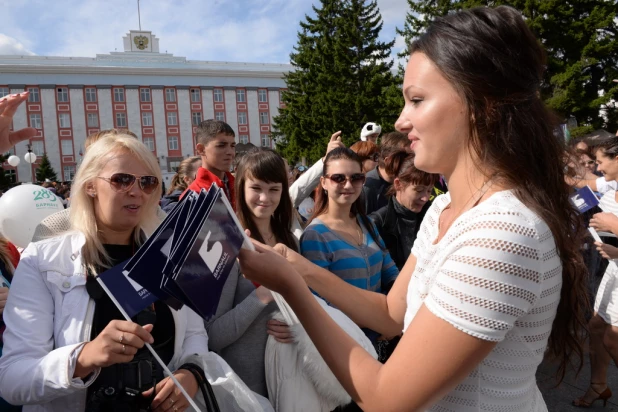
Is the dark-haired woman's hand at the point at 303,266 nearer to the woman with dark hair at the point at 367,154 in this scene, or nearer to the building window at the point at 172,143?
the woman with dark hair at the point at 367,154

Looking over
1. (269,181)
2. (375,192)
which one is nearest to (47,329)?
(269,181)

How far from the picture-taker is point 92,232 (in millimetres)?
2127

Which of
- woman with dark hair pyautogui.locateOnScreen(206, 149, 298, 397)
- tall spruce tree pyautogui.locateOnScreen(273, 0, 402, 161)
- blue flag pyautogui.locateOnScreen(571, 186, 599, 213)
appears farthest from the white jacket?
tall spruce tree pyautogui.locateOnScreen(273, 0, 402, 161)

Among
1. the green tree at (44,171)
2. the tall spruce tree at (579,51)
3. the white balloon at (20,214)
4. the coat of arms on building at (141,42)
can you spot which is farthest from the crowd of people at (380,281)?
the coat of arms on building at (141,42)

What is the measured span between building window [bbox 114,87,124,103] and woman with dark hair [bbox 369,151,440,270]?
210ft

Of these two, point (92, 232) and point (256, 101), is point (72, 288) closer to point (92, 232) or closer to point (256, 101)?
point (92, 232)

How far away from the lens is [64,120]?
59.2 metres

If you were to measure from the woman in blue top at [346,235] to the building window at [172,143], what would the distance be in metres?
62.1

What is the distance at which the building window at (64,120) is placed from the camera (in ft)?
193

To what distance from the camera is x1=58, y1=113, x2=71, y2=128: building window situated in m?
58.9

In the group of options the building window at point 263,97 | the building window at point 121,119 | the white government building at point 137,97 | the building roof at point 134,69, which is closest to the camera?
the white government building at point 137,97

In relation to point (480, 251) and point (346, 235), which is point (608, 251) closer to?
point (346, 235)

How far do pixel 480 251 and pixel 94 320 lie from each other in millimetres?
1573

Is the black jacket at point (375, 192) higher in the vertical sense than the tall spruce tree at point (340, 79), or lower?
lower
